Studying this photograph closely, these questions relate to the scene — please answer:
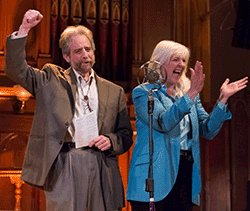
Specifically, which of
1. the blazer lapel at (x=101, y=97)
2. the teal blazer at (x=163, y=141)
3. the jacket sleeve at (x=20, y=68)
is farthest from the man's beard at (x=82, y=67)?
the teal blazer at (x=163, y=141)

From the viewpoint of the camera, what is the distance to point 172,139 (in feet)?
7.39

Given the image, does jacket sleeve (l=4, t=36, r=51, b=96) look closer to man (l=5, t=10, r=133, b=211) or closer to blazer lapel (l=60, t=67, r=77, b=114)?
man (l=5, t=10, r=133, b=211)

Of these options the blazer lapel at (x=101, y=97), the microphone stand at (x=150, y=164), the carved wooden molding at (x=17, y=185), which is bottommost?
the carved wooden molding at (x=17, y=185)

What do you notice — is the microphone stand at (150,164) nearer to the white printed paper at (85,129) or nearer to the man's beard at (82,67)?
the white printed paper at (85,129)

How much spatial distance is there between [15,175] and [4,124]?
68 centimetres

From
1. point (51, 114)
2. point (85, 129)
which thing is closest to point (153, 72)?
point (85, 129)

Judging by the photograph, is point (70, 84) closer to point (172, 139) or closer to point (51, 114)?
point (51, 114)

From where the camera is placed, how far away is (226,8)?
5.93 metres

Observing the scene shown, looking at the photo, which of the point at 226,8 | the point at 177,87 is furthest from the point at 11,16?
the point at 177,87

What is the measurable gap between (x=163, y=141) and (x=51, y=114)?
663 millimetres

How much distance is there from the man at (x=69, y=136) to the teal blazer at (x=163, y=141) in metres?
0.12

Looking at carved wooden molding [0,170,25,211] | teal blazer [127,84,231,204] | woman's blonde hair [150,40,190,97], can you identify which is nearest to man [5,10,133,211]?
teal blazer [127,84,231,204]

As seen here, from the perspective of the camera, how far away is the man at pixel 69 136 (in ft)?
6.89

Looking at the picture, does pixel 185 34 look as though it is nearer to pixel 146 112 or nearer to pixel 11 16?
pixel 11 16
